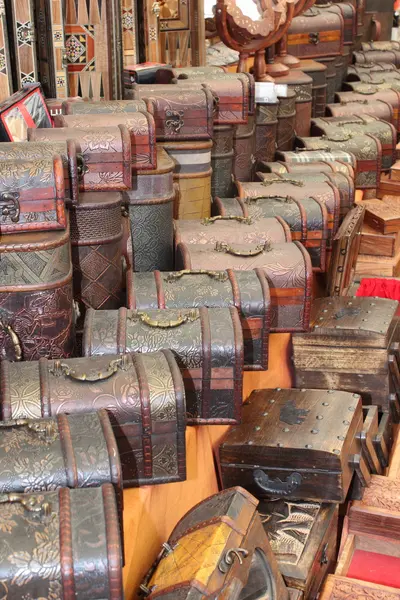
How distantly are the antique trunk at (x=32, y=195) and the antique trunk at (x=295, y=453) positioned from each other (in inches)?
45.1

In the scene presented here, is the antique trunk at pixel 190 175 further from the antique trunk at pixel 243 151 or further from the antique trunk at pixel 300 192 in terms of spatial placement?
the antique trunk at pixel 243 151

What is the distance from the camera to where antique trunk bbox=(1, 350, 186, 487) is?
2867mm

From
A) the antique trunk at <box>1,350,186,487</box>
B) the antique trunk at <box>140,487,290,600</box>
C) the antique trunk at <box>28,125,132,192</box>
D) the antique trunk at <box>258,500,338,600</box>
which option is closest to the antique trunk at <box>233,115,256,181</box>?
the antique trunk at <box>28,125,132,192</box>

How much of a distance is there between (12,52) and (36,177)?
2.22m

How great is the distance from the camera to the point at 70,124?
14.2 feet

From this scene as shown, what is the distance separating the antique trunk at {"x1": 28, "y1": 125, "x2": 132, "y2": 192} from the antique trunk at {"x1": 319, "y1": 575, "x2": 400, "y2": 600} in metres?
1.91

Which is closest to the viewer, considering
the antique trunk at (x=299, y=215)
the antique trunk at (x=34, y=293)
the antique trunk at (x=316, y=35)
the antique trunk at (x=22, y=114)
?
the antique trunk at (x=34, y=293)

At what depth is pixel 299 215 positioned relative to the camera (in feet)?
16.1

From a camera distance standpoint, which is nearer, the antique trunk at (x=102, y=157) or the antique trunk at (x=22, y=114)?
the antique trunk at (x=102, y=157)

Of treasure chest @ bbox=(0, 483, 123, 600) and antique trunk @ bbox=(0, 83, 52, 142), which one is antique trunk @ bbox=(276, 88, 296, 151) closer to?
antique trunk @ bbox=(0, 83, 52, 142)

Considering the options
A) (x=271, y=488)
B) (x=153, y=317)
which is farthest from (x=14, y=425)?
(x=271, y=488)

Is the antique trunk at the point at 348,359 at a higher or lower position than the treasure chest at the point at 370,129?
lower

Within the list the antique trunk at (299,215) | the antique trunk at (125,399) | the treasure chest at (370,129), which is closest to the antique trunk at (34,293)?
the antique trunk at (125,399)

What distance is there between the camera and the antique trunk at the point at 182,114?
Result: 4.94 meters
